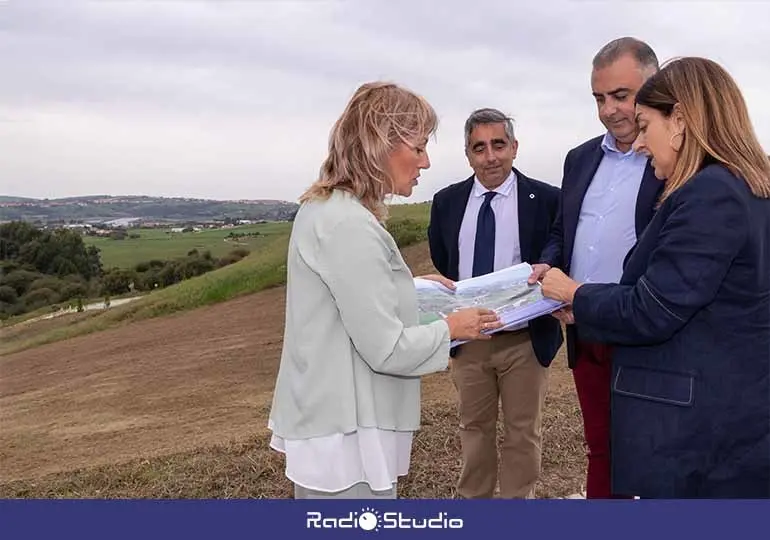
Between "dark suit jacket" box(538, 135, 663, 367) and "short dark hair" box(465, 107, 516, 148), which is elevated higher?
"short dark hair" box(465, 107, 516, 148)

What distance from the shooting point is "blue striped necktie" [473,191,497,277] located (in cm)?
400

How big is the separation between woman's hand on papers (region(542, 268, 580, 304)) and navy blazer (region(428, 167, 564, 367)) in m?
1.21

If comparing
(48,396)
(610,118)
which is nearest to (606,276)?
(610,118)

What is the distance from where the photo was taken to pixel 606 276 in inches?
131

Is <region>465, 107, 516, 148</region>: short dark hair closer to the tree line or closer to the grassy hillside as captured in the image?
the tree line

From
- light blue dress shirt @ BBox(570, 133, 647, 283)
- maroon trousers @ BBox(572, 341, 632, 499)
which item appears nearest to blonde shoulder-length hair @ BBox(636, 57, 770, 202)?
light blue dress shirt @ BBox(570, 133, 647, 283)

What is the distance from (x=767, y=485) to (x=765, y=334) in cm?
49

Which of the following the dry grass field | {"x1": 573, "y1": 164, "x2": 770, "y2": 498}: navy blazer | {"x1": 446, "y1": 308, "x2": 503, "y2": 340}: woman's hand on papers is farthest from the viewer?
the dry grass field

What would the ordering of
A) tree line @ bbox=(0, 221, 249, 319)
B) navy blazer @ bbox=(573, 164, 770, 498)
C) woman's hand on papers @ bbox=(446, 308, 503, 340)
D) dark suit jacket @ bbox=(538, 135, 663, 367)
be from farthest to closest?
tree line @ bbox=(0, 221, 249, 319) → dark suit jacket @ bbox=(538, 135, 663, 367) → woman's hand on papers @ bbox=(446, 308, 503, 340) → navy blazer @ bbox=(573, 164, 770, 498)

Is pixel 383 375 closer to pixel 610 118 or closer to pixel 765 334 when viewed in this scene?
pixel 765 334

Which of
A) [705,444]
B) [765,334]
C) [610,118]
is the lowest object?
[705,444]

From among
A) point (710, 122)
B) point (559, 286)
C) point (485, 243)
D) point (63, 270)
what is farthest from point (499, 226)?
point (63, 270)

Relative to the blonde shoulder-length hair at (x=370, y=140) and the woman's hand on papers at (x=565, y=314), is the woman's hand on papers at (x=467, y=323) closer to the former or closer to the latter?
the blonde shoulder-length hair at (x=370, y=140)

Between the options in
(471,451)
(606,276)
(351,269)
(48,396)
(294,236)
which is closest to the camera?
(351,269)
